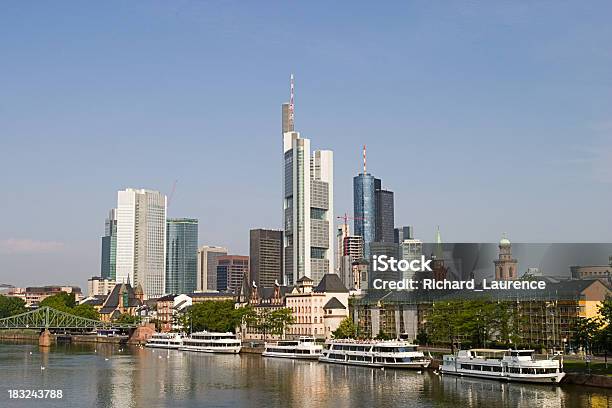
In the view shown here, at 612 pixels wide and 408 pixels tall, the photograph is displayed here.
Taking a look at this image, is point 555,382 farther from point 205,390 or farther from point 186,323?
point 186,323

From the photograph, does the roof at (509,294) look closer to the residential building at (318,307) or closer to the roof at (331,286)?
the residential building at (318,307)

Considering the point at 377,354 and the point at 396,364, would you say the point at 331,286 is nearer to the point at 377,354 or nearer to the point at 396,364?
the point at 377,354

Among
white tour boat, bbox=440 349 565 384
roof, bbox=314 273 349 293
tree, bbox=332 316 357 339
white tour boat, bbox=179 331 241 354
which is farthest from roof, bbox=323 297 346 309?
white tour boat, bbox=440 349 565 384

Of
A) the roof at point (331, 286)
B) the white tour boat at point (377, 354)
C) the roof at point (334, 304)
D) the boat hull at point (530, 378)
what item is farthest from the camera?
the roof at point (331, 286)

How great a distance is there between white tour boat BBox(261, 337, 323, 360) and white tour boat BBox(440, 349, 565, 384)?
117 ft

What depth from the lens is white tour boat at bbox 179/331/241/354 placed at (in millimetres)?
156625

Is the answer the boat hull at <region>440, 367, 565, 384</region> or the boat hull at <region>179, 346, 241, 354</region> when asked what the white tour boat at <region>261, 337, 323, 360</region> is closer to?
the boat hull at <region>179, 346, 241, 354</region>

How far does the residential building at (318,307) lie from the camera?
182 m

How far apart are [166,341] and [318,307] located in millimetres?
33690

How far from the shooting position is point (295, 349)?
452 ft

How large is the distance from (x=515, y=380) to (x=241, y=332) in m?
110

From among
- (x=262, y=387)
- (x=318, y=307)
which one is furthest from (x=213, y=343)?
(x=262, y=387)

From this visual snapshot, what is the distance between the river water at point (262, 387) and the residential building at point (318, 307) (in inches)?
2005

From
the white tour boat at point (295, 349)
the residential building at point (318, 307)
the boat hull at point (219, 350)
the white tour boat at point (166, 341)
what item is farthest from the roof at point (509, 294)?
the white tour boat at point (166, 341)
